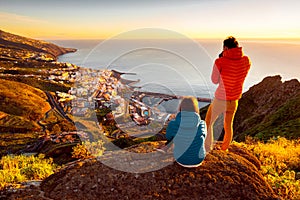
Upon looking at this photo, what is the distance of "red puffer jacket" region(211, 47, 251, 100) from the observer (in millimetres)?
5479

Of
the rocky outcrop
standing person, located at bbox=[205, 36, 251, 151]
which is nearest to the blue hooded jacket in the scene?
standing person, located at bbox=[205, 36, 251, 151]

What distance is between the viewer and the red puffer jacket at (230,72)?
18.0 ft

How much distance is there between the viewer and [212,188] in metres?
5.00

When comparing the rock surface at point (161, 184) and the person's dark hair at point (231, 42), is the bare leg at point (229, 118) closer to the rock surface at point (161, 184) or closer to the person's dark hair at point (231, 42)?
the rock surface at point (161, 184)

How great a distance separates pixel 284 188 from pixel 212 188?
6.28 feet

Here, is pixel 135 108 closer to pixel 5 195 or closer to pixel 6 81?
pixel 5 195

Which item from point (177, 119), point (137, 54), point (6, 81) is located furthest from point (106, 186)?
point (6, 81)

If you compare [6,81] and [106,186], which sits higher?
[106,186]

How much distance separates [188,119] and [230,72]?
59.8 inches

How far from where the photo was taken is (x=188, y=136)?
4922 millimetres

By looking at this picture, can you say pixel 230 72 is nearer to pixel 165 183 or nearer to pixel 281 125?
pixel 165 183

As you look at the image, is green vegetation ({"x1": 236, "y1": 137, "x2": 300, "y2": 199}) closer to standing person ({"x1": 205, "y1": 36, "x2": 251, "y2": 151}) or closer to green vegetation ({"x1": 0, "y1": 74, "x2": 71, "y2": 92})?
standing person ({"x1": 205, "y1": 36, "x2": 251, "y2": 151})

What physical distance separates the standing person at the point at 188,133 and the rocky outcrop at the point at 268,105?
16.5m

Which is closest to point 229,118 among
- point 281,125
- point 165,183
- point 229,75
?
point 229,75
